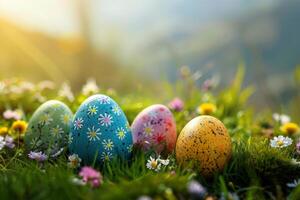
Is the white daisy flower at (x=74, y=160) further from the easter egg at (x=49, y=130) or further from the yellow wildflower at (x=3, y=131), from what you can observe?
the yellow wildflower at (x=3, y=131)

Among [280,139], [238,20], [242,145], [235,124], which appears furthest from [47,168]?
[238,20]

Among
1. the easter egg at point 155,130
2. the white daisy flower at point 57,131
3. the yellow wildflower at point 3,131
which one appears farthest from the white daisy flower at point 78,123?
the yellow wildflower at point 3,131

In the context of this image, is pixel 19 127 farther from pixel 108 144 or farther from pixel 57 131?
pixel 108 144

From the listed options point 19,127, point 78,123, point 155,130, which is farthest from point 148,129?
point 19,127

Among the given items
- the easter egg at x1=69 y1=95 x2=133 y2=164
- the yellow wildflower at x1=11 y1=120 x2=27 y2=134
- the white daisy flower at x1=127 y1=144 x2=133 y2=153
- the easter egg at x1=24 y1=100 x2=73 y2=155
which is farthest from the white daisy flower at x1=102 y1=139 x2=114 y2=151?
the yellow wildflower at x1=11 y1=120 x2=27 y2=134

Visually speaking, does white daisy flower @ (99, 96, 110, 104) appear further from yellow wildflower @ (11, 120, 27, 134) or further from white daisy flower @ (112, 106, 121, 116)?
yellow wildflower @ (11, 120, 27, 134)

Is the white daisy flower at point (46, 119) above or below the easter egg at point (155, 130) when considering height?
above

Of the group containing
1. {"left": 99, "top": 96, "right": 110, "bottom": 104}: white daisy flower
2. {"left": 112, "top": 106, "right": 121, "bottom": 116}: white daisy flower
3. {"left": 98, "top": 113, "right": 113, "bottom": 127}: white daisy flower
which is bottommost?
{"left": 98, "top": 113, "right": 113, "bottom": 127}: white daisy flower
